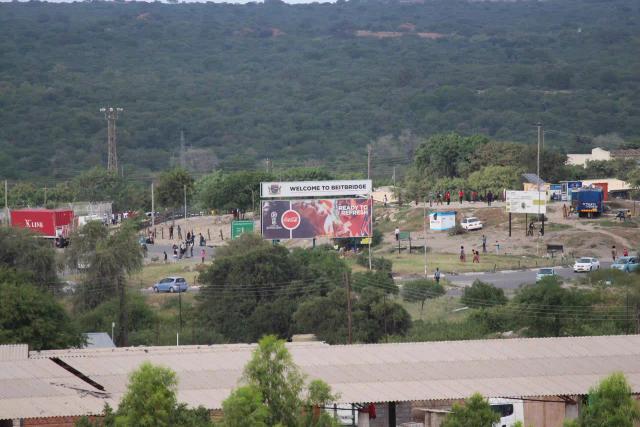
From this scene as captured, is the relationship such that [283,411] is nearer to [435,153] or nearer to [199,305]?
[199,305]

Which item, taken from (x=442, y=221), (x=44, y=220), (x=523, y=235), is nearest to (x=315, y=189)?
(x=442, y=221)

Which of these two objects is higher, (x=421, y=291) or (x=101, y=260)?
(x=101, y=260)

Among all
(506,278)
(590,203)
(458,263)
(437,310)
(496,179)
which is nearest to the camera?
(437,310)

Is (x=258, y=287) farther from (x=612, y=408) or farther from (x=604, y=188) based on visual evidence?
(x=604, y=188)

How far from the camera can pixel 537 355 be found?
1312 inches

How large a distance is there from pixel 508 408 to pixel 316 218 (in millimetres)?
37346

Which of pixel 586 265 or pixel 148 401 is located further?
pixel 586 265

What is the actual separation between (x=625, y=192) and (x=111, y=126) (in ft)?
163

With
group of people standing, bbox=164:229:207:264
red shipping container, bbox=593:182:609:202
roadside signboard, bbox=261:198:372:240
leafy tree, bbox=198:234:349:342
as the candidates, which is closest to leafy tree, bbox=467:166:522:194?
red shipping container, bbox=593:182:609:202

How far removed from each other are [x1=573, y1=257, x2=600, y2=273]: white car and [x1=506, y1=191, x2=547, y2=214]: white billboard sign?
9.26m

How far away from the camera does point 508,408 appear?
31.6 m

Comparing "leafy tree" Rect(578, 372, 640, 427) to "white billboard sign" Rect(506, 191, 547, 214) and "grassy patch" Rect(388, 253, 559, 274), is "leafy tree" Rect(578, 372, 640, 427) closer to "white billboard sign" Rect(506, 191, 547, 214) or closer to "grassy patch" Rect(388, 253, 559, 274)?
"grassy patch" Rect(388, 253, 559, 274)

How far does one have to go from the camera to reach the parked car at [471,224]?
3128 inches

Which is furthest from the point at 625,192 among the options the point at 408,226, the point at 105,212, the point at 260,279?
the point at 260,279
